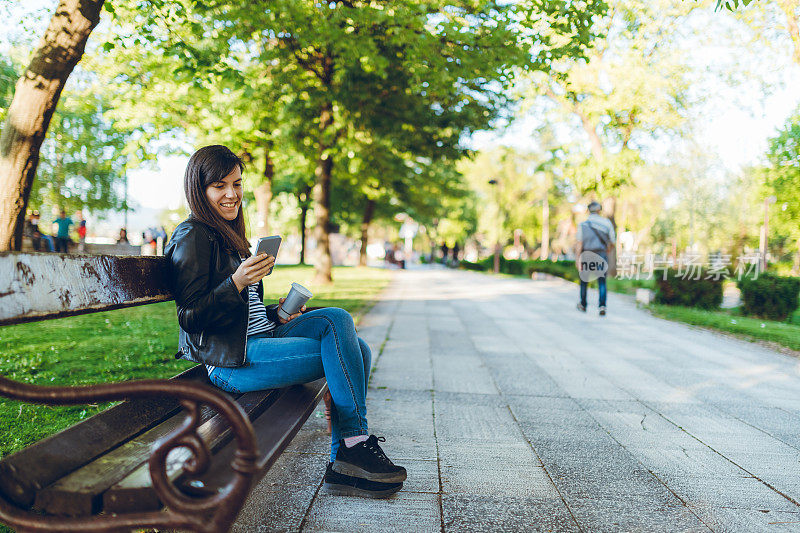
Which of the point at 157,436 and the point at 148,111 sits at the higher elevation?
the point at 148,111

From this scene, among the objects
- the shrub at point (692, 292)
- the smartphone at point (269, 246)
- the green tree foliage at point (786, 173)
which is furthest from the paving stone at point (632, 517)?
the green tree foliage at point (786, 173)

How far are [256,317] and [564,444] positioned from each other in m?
2.14

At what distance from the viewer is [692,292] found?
520 inches

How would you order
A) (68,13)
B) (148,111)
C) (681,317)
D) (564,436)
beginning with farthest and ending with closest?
(148,111), (681,317), (68,13), (564,436)

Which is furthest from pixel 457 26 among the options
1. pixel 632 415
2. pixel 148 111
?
pixel 148 111

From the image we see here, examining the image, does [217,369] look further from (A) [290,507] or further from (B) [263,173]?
(B) [263,173]

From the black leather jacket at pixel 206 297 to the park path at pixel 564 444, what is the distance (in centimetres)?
76

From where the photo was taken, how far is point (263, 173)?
18969 millimetres

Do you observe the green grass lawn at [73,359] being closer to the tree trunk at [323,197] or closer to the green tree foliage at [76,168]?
the tree trunk at [323,197]

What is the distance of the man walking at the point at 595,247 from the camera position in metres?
11.1

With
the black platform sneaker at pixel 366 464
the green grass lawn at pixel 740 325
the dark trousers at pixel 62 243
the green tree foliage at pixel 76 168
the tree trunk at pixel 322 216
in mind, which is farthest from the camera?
the green tree foliage at pixel 76 168

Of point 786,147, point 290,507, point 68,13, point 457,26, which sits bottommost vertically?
point 290,507

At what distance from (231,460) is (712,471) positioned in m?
2.78

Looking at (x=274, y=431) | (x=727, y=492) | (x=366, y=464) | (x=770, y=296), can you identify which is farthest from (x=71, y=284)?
(x=770, y=296)
